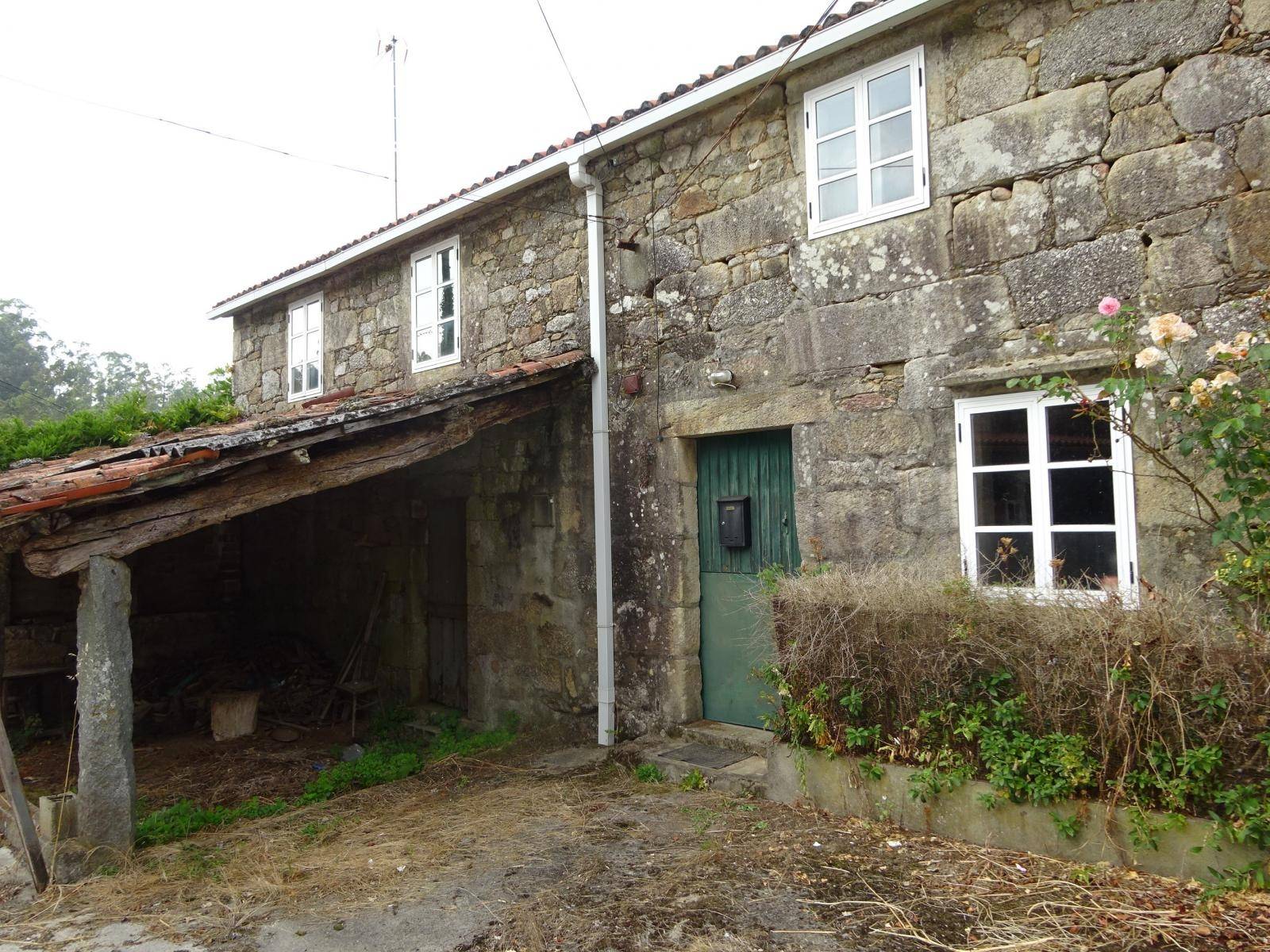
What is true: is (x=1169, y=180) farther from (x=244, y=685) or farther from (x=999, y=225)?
(x=244, y=685)

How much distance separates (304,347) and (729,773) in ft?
23.5

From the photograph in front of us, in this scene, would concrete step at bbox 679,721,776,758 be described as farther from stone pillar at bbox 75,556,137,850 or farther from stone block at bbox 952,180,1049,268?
stone pillar at bbox 75,556,137,850

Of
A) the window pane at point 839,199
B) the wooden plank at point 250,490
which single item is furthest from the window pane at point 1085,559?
the wooden plank at point 250,490

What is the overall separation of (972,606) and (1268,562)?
3.85 ft

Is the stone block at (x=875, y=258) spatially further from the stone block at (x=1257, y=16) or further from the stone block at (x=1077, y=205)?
the stone block at (x=1257, y=16)

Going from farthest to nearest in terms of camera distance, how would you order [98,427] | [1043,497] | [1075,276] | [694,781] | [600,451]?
[98,427]
[600,451]
[694,781]
[1043,497]
[1075,276]

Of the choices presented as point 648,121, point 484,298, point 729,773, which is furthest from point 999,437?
point 484,298

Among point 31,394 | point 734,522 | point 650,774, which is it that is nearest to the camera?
point 650,774

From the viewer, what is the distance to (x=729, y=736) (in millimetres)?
5723

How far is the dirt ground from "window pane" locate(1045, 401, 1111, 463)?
1990 millimetres

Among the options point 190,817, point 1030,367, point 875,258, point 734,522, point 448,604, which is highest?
point 875,258

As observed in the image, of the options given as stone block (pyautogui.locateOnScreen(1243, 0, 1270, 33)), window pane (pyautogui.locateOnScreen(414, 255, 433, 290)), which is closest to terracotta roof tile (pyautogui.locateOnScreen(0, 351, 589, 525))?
window pane (pyautogui.locateOnScreen(414, 255, 433, 290))

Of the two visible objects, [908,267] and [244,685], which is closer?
[908,267]

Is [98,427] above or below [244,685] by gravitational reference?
above
